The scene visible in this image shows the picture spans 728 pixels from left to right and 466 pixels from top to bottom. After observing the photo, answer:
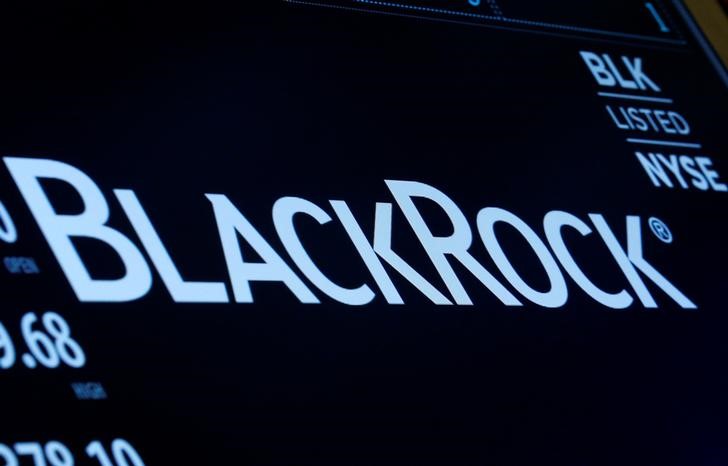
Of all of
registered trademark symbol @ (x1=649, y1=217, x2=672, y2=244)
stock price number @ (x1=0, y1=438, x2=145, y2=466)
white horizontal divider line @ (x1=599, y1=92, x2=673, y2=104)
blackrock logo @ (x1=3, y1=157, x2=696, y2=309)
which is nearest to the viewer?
stock price number @ (x1=0, y1=438, x2=145, y2=466)

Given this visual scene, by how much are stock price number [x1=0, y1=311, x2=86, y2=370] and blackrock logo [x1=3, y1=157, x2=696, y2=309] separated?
0.17 feet

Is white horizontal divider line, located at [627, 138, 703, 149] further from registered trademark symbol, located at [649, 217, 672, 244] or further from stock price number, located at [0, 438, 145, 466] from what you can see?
stock price number, located at [0, 438, 145, 466]

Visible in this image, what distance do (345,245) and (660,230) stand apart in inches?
23.4

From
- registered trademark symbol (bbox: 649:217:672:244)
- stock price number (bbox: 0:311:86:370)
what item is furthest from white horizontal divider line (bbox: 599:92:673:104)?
stock price number (bbox: 0:311:86:370)

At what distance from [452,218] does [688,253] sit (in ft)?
1.51

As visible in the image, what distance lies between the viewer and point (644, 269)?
5.03 feet

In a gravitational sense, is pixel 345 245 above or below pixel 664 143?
below

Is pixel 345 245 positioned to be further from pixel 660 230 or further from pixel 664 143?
pixel 664 143

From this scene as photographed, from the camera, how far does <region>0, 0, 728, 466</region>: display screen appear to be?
3.71 ft

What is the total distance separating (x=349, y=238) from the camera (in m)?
1.32

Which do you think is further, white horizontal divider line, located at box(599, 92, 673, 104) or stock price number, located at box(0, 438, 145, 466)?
white horizontal divider line, located at box(599, 92, 673, 104)

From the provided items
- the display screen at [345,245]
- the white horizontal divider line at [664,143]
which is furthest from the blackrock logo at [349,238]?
the white horizontal divider line at [664,143]

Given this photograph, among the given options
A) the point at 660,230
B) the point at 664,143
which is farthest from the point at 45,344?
the point at 664,143

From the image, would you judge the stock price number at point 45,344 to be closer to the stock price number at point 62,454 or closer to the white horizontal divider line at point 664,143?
the stock price number at point 62,454
